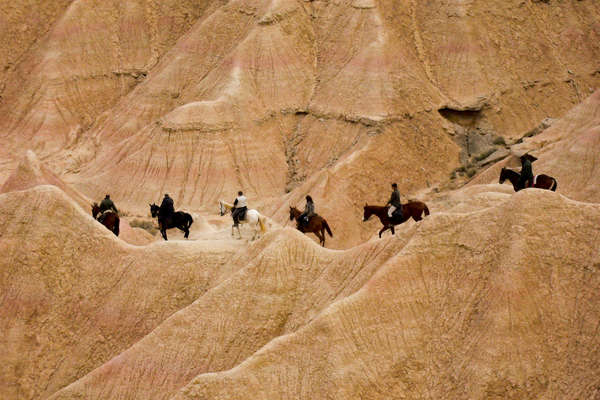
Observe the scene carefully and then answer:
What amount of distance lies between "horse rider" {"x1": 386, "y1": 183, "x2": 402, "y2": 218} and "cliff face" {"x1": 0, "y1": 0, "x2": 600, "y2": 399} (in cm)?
264

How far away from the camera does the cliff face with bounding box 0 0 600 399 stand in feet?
80.2

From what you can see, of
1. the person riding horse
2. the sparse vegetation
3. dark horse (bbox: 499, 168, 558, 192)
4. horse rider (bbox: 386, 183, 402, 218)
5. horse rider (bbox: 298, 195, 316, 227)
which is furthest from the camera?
the sparse vegetation

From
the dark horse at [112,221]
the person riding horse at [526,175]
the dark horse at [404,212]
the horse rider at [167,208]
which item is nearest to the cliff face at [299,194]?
the horse rider at [167,208]

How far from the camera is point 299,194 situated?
50.6 m

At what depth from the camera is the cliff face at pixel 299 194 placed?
24438 millimetres

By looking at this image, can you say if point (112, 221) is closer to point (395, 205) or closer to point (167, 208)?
point (167, 208)

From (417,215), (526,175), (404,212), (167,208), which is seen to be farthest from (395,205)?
(167,208)

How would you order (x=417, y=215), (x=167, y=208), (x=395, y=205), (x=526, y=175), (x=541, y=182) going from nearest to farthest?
(x=395, y=205)
(x=526, y=175)
(x=541, y=182)
(x=417, y=215)
(x=167, y=208)

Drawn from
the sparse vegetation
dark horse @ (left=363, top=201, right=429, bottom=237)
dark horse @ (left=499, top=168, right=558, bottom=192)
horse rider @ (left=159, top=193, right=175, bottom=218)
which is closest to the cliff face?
the sparse vegetation

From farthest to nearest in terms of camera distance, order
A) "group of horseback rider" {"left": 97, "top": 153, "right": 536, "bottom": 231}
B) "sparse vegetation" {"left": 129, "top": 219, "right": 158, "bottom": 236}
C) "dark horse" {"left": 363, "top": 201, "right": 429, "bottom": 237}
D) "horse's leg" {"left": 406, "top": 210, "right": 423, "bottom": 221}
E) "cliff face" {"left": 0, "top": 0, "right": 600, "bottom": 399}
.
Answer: "sparse vegetation" {"left": 129, "top": 219, "right": 158, "bottom": 236} → "horse's leg" {"left": 406, "top": 210, "right": 423, "bottom": 221} → "dark horse" {"left": 363, "top": 201, "right": 429, "bottom": 237} → "group of horseback rider" {"left": 97, "top": 153, "right": 536, "bottom": 231} → "cliff face" {"left": 0, "top": 0, "right": 600, "bottom": 399}

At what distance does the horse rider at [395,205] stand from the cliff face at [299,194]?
2.64 m

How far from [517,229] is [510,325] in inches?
90.4

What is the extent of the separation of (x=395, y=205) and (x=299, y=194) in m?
14.3

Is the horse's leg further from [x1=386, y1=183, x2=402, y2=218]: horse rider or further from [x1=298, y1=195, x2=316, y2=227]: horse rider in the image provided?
[x1=298, y1=195, x2=316, y2=227]: horse rider
